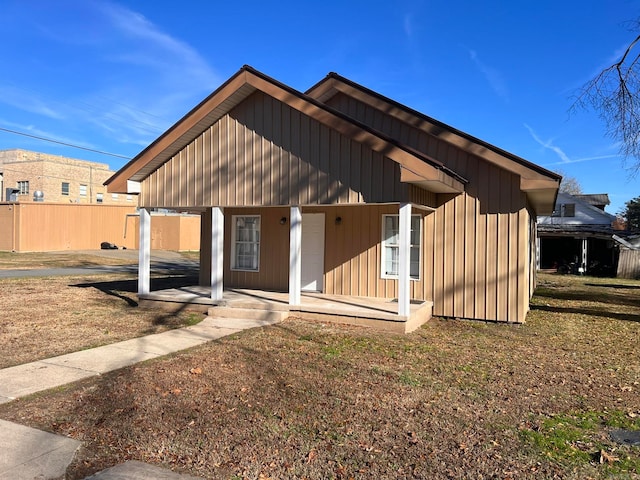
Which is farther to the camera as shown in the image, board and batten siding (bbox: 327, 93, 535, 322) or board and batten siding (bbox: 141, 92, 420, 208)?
board and batten siding (bbox: 327, 93, 535, 322)

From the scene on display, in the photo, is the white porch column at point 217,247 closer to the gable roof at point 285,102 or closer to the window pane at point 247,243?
the gable roof at point 285,102

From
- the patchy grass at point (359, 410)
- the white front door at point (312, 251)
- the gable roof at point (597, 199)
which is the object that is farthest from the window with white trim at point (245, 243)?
the gable roof at point (597, 199)

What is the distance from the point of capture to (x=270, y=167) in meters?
9.35

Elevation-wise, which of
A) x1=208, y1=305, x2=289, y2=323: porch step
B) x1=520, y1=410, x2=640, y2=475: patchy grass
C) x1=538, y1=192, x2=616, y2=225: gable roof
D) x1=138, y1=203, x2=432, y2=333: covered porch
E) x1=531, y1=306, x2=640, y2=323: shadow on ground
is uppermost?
x1=538, y1=192, x2=616, y2=225: gable roof

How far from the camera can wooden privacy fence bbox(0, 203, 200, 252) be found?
1211 inches

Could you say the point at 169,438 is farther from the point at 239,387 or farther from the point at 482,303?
the point at 482,303

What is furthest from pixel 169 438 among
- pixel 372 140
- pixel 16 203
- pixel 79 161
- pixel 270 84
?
pixel 79 161

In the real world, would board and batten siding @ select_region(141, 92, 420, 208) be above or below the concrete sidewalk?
above

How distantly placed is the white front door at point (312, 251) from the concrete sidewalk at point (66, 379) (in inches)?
103

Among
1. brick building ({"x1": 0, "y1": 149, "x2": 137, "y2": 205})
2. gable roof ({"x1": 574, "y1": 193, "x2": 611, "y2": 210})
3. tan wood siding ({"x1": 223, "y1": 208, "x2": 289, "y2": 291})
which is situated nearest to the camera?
tan wood siding ({"x1": 223, "y1": 208, "x2": 289, "y2": 291})

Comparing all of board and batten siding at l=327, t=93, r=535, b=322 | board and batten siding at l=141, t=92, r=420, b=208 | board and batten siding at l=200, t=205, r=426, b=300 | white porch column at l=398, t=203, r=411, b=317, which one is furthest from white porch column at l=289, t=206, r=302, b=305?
board and batten siding at l=327, t=93, r=535, b=322

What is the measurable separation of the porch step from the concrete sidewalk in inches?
4.7

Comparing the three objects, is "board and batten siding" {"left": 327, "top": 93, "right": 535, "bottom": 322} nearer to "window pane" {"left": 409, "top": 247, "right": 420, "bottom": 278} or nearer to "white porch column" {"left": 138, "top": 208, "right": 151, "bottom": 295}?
"window pane" {"left": 409, "top": 247, "right": 420, "bottom": 278}

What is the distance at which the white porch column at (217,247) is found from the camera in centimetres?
980
